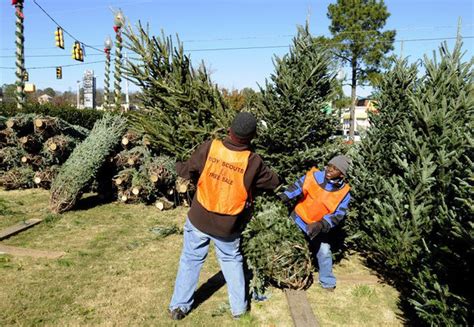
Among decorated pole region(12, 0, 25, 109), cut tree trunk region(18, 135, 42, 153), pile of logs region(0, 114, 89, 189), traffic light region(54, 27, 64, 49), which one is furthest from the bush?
traffic light region(54, 27, 64, 49)

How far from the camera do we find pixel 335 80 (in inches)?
231

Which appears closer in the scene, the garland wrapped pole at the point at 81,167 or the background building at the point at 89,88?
the garland wrapped pole at the point at 81,167

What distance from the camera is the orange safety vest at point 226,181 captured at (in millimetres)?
3582

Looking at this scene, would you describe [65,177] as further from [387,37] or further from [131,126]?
[387,37]

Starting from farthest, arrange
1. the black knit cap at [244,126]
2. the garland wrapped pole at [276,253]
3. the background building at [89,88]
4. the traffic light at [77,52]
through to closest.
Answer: the background building at [89,88]
the traffic light at [77,52]
the garland wrapped pole at [276,253]
the black knit cap at [244,126]

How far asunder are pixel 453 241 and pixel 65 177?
274 inches

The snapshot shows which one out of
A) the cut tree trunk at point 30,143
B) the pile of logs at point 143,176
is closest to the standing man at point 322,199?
the pile of logs at point 143,176

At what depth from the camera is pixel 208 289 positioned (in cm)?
460

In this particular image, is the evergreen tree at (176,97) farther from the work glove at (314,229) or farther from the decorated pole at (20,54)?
the decorated pole at (20,54)

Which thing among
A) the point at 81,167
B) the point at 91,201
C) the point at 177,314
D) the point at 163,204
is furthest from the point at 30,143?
the point at 177,314

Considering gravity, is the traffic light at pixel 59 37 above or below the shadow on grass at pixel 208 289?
above

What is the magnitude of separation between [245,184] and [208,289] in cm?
171

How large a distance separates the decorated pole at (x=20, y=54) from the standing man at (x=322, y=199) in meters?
13.5

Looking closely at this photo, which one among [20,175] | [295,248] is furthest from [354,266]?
[20,175]
